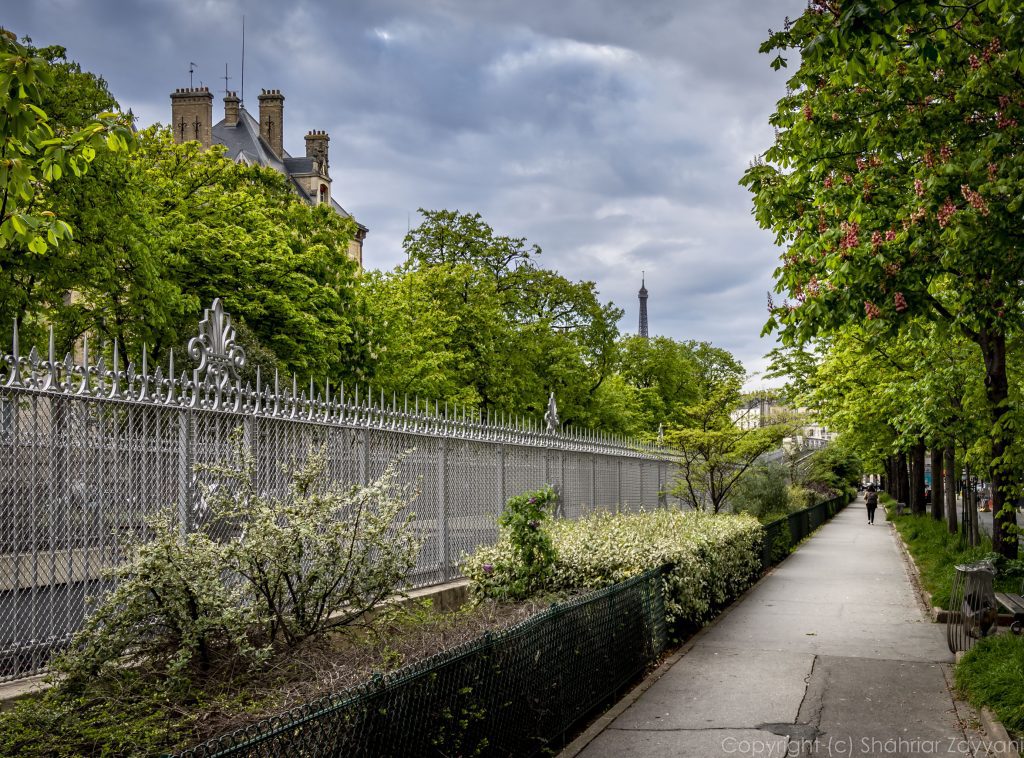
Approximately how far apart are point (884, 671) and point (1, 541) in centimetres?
807

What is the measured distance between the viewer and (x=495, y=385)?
34844mm

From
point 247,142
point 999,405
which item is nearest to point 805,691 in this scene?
point 999,405

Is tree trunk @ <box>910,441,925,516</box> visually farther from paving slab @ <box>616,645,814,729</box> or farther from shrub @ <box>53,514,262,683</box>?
A: shrub @ <box>53,514,262,683</box>

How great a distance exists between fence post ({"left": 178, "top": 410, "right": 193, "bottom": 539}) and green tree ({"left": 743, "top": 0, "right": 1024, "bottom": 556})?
568cm

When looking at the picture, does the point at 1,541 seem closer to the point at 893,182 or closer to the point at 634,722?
the point at 634,722

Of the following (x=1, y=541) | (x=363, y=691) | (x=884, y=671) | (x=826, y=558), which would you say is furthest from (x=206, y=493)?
(x=826, y=558)

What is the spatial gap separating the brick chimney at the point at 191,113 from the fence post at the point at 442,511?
4515 cm

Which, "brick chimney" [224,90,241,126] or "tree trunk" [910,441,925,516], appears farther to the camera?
"brick chimney" [224,90,241,126]

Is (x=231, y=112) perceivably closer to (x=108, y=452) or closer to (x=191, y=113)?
(x=191, y=113)

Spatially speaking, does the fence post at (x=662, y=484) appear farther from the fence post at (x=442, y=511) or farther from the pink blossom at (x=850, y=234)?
the pink blossom at (x=850, y=234)

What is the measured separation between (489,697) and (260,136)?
5921 cm

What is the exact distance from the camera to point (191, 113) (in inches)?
2106

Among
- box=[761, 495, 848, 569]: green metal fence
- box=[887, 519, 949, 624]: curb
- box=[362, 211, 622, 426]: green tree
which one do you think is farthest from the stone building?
box=[887, 519, 949, 624]: curb

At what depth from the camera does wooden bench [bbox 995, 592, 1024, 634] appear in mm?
9648
